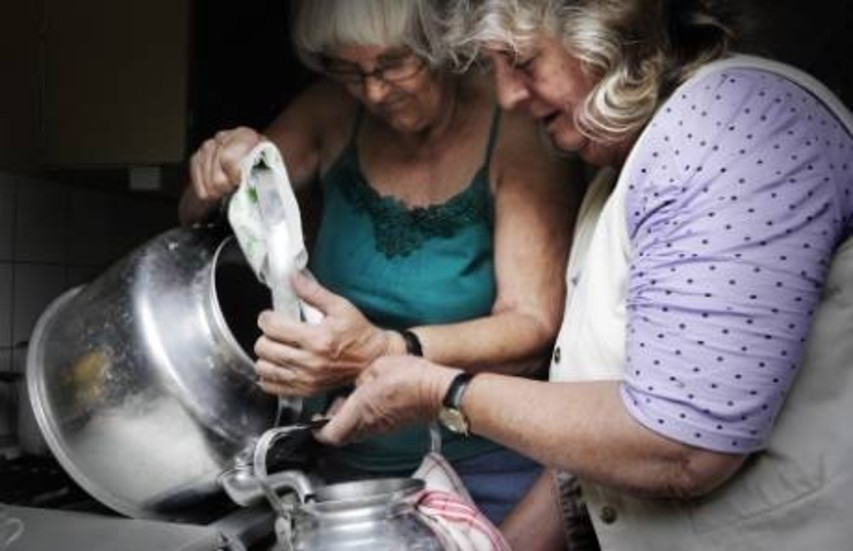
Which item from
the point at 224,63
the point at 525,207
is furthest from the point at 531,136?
the point at 224,63

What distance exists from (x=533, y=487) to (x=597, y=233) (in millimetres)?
379

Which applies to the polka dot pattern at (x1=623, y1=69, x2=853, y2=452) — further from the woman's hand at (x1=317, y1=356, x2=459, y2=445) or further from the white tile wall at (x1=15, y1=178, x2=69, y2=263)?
the white tile wall at (x1=15, y1=178, x2=69, y2=263)

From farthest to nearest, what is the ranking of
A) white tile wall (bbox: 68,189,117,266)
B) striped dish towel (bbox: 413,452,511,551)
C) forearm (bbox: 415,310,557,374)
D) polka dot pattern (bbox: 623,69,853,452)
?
white tile wall (bbox: 68,189,117,266) → forearm (bbox: 415,310,557,374) → striped dish towel (bbox: 413,452,511,551) → polka dot pattern (bbox: 623,69,853,452)

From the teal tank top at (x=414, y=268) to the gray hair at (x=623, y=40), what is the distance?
0.27 metres

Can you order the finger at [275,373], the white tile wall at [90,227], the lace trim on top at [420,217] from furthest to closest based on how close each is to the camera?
1. the white tile wall at [90,227]
2. the lace trim on top at [420,217]
3. the finger at [275,373]

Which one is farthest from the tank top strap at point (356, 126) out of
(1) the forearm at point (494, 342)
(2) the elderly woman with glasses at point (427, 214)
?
(1) the forearm at point (494, 342)

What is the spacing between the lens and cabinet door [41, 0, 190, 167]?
1316 mm

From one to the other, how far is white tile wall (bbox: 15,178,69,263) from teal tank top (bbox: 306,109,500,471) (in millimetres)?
595

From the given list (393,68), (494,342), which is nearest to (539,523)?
(494,342)

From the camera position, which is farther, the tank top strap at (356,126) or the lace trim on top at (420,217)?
the tank top strap at (356,126)

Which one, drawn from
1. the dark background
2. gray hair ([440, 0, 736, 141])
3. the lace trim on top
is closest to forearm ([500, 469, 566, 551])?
the lace trim on top

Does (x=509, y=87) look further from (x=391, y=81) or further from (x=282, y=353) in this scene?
(x=282, y=353)

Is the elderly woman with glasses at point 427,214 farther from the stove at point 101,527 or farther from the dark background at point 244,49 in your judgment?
the dark background at point 244,49

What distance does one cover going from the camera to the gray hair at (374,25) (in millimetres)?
1000
